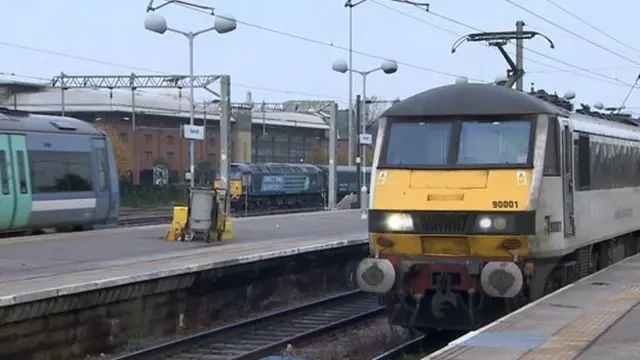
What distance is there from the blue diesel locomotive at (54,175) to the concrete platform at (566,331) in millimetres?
11396

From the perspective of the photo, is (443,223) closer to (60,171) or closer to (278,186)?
(60,171)

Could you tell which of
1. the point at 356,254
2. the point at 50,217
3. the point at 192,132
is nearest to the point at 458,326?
the point at 356,254

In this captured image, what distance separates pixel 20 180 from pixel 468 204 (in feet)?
35.8

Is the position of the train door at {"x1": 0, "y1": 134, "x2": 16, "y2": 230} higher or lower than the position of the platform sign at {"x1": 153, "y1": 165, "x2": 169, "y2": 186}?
lower

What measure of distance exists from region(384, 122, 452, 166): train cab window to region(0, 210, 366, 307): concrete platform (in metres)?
3.69

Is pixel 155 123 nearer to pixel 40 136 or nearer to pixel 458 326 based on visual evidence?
pixel 40 136

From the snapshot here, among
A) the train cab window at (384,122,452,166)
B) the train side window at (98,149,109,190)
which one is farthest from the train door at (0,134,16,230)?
the train cab window at (384,122,452,166)

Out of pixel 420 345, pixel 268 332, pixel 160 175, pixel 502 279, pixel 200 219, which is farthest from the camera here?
pixel 160 175

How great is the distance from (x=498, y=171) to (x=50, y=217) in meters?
11.5

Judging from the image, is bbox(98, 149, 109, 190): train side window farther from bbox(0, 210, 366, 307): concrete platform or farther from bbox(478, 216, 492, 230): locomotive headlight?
bbox(478, 216, 492, 230): locomotive headlight

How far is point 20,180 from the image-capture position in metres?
19.2

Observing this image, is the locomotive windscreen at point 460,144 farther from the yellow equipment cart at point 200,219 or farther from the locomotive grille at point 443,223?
the yellow equipment cart at point 200,219

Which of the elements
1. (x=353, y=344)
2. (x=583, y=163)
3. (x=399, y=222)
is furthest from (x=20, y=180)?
(x=583, y=163)

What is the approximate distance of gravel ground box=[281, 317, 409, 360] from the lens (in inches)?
520
